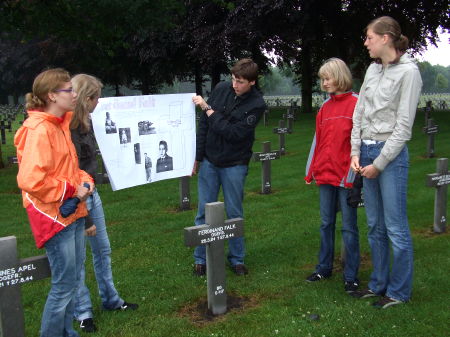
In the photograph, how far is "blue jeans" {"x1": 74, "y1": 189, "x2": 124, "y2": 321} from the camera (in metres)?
4.31

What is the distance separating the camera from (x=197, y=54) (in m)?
28.7

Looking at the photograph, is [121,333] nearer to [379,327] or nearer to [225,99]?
[379,327]

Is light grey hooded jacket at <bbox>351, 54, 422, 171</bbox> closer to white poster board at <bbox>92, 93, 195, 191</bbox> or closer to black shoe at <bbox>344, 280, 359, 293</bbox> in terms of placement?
black shoe at <bbox>344, 280, 359, 293</bbox>

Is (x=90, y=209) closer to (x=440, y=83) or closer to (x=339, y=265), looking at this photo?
(x=339, y=265)

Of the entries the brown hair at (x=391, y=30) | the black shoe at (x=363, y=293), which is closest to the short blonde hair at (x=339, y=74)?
the brown hair at (x=391, y=30)

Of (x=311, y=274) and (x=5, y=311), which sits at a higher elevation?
(x=5, y=311)

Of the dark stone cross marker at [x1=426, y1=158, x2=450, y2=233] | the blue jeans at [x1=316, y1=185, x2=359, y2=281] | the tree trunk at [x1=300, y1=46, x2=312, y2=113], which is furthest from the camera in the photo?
the tree trunk at [x1=300, y1=46, x2=312, y2=113]

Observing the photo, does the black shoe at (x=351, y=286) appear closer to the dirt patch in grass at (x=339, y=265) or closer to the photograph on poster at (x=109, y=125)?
the dirt patch in grass at (x=339, y=265)

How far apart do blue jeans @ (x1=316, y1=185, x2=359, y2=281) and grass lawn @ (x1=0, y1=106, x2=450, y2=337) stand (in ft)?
0.94

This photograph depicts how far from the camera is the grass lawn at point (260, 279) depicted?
445 cm

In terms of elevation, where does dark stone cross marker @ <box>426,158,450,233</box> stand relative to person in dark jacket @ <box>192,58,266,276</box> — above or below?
below

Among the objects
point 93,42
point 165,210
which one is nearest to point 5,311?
point 165,210

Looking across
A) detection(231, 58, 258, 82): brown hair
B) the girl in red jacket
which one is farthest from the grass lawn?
detection(231, 58, 258, 82): brown hair

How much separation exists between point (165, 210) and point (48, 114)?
602 cm
